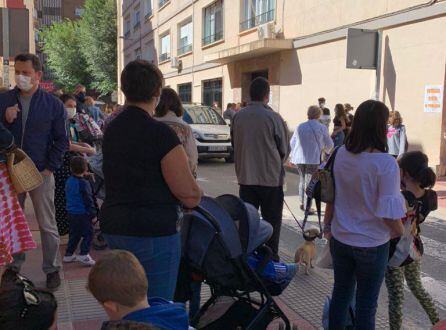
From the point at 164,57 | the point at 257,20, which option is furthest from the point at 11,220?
the point at 164,57

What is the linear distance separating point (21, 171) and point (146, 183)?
162 cm

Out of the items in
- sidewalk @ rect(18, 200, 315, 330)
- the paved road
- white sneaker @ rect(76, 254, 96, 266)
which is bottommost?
the paved road

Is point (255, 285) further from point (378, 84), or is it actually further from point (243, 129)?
point (378, 84)

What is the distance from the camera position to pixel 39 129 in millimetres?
4270

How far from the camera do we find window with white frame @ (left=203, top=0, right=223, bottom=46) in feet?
79.4

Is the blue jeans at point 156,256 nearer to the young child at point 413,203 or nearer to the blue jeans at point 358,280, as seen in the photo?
the blue jeans at point 358,280

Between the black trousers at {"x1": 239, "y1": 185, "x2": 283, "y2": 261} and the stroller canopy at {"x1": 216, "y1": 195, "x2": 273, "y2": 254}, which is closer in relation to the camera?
the stroller canopy at {"x1": 216, "y1": 195, "x2": 273, "y2": 254}

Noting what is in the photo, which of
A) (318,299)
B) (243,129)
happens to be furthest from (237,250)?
(243,129)

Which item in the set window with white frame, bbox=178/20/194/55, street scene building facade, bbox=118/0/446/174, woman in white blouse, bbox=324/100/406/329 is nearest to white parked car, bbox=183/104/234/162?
street scene building facade, bbox=118/0/446/174

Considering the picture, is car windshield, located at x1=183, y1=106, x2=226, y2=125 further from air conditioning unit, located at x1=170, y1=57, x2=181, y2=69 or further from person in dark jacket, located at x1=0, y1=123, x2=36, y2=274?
air conditioning unit, located at x1=170, y1=57, x2=181, y2=69

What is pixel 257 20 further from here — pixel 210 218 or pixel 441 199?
pixel 210 218

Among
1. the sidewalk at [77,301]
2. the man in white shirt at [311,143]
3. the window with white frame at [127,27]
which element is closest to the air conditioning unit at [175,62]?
the window with white frame at [127,27]

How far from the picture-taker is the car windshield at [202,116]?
52.2 feet

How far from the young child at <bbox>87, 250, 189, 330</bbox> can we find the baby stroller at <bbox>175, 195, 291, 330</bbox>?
88cm
